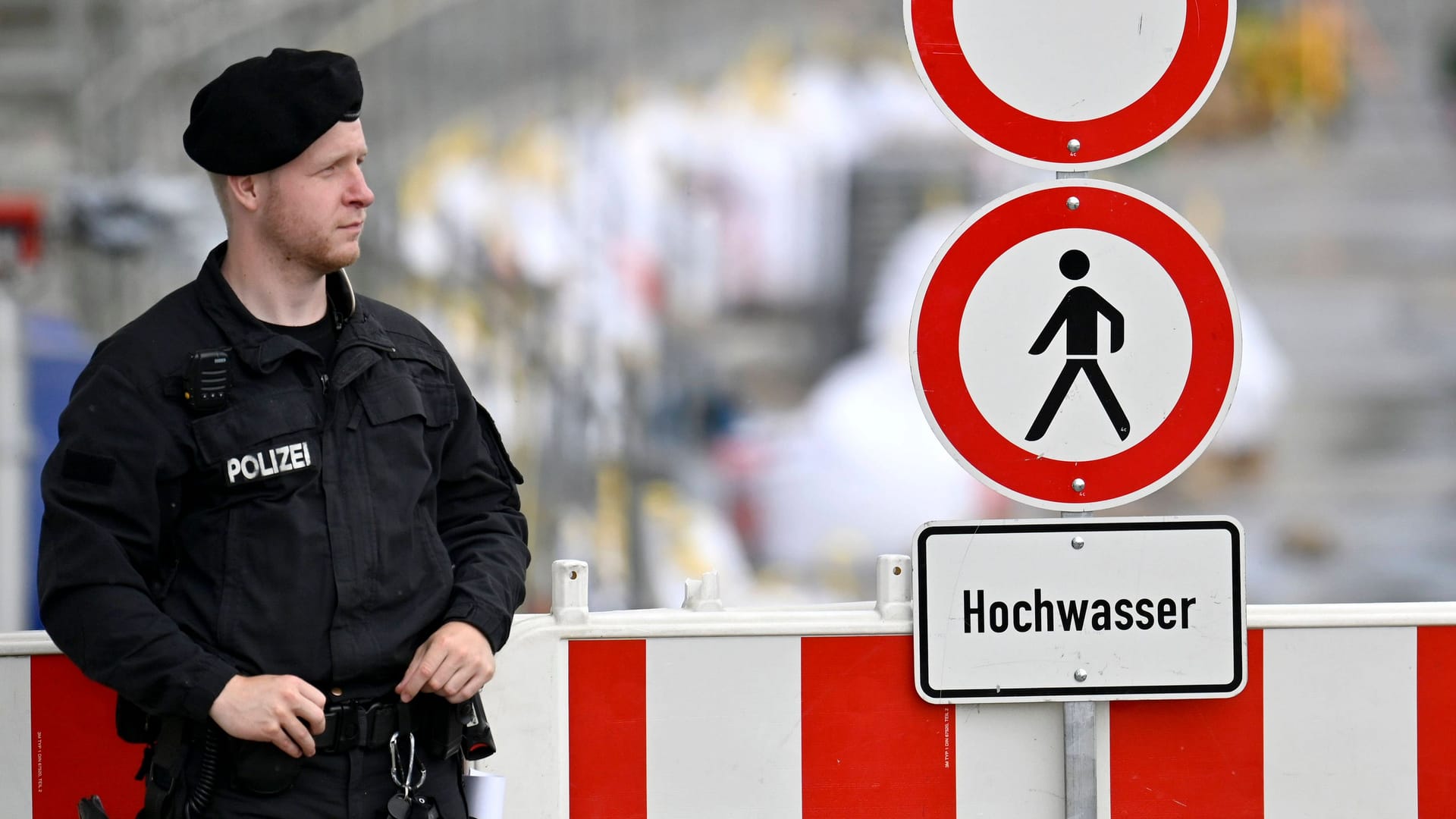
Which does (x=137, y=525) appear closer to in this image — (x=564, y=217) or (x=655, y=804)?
(x=655, y=804)

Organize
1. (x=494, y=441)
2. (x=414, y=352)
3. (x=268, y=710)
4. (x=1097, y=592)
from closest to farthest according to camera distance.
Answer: (x=268, y=710) < (x=414, y=352) < (x=494, y=441) < (x=1097, y=592)

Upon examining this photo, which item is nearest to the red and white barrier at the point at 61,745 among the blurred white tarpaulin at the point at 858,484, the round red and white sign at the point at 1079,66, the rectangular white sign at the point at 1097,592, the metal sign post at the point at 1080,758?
the rectangular white sign at the point at 1097,592

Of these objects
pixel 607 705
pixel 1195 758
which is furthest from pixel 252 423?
pixel 1195 758

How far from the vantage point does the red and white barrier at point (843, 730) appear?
8.05ft

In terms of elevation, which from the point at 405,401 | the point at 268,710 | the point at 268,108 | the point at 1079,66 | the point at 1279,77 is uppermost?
the point at 1279,77

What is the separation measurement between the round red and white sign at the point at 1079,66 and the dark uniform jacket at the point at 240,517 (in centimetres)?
79

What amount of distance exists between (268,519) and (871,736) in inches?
36.6

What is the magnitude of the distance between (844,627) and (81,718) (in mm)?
1002

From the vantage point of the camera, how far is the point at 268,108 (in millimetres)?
1903

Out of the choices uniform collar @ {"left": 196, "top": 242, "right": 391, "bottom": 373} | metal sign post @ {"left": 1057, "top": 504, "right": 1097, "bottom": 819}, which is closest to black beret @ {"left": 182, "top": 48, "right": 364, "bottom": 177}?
uniform collar @ {"left": 196, "top": 242, "right": 391, "bottom": 373}

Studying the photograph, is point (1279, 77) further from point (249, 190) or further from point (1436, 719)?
point (249, 190)

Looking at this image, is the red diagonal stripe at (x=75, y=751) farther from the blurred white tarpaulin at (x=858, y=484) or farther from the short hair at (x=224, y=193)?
the blurred white tarpaulin at (x=858, y=484)

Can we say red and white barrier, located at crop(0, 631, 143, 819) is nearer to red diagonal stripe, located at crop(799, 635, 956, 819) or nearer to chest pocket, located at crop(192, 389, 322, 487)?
chest pocket, located at crop(192, 389, 322, 487)

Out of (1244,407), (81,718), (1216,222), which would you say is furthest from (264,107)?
(1216,222)
